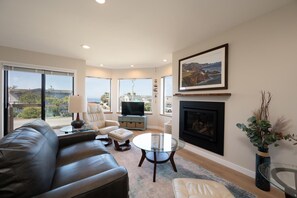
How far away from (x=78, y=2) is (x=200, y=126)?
2951mm

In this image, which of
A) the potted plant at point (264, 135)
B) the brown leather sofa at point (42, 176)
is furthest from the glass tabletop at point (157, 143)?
the potted plant at point (264, 135)

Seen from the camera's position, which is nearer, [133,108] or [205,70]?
[205,70]

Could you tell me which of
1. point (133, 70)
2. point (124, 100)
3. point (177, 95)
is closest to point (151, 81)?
point (133, 70)

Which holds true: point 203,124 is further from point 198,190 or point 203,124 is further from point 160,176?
point 198,190

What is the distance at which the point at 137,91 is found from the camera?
562cm

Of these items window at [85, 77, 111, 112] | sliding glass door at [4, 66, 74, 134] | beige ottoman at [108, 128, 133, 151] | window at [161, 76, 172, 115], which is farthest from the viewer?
window at [85, 77, 111, 112]

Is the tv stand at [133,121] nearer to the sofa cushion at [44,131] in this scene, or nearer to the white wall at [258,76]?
the white wall at [258,76]

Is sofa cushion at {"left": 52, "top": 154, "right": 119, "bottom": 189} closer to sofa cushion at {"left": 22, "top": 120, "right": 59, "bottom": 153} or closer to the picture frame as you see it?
sofa cushion at {"left": 22, "top": 120, "right": 59, "bottom": 153}

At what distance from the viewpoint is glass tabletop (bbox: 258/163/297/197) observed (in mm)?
1149

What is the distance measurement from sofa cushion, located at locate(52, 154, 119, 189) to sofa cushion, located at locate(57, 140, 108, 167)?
0.12 metres

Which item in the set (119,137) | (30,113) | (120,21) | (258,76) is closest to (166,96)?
(119,137)

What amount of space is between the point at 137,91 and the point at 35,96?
321cm

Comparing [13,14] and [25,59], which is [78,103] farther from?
[25,59]

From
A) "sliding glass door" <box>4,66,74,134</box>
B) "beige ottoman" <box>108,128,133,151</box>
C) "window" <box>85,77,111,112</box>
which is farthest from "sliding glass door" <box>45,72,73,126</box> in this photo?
"beige ottoman" <box>108,128,133,151</box>
